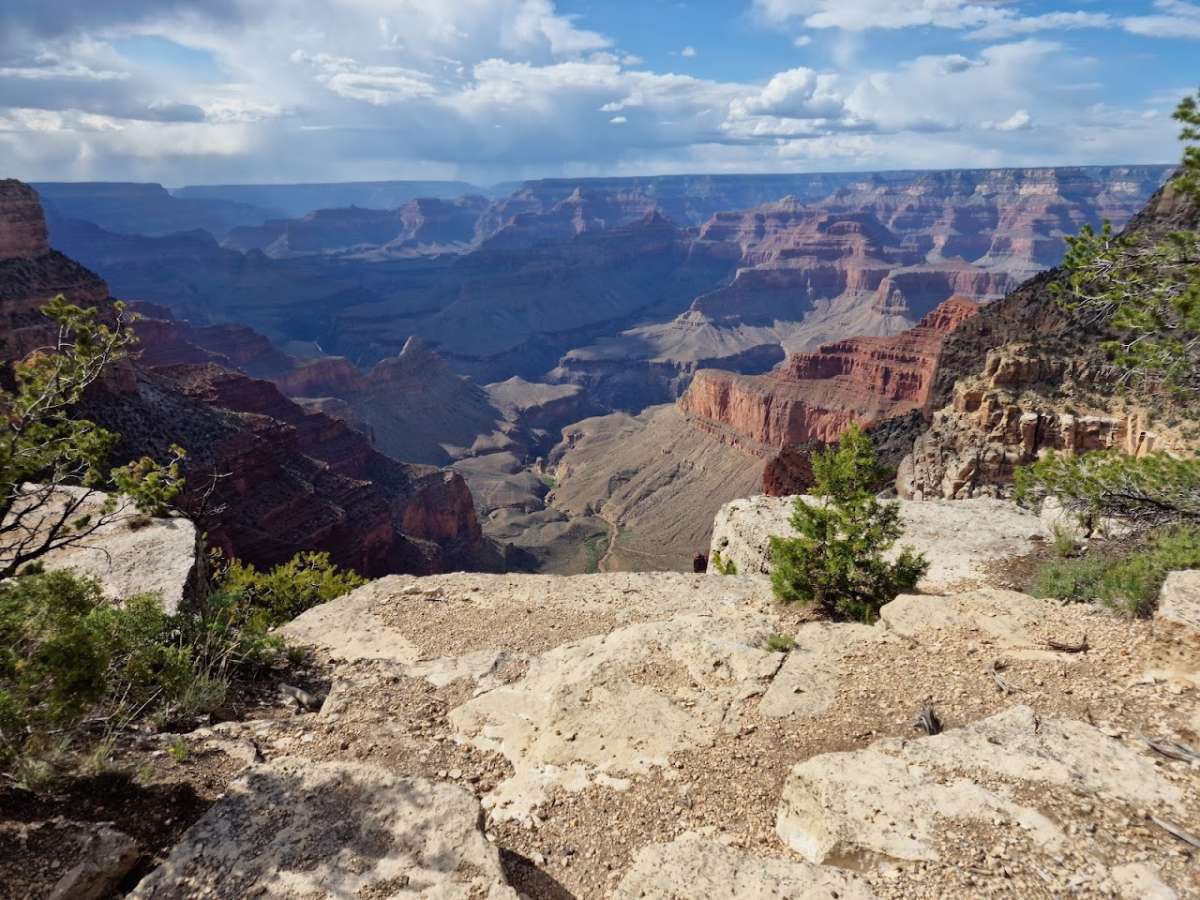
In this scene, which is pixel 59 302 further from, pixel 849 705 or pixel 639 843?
pixel 849 705

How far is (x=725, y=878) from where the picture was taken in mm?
6137

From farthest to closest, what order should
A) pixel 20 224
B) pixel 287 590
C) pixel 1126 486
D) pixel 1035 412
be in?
pixel 20 224
pixel 1035 412
pixel 287 590
pixel 1126 486

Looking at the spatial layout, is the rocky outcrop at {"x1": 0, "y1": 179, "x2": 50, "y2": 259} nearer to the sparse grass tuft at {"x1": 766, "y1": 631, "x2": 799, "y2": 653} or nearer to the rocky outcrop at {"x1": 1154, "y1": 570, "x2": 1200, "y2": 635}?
the sparse grass tuft at {"x1": 766, "y1": 631, "x2": 799, "y2": 653}

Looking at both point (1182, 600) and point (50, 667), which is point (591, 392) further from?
point (50, 667)

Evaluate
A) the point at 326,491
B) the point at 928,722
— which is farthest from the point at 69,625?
the point at 326,491

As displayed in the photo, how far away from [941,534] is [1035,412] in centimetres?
1323

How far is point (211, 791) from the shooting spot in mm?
7520

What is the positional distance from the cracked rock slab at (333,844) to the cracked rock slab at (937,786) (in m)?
3.05

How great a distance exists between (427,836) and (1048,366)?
1437 inches

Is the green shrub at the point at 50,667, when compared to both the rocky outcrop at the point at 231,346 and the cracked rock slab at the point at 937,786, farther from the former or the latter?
the rocky outcrop at the point at 231,346

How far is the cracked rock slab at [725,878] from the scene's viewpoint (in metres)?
5.87

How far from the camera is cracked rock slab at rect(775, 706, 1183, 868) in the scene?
6.41 metres

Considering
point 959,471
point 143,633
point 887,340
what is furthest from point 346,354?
point 143,633

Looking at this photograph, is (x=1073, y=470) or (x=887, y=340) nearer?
(x=1073, y=470)
